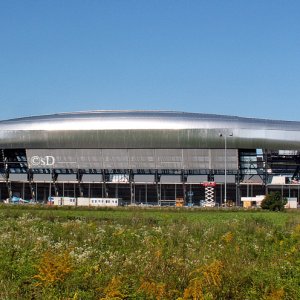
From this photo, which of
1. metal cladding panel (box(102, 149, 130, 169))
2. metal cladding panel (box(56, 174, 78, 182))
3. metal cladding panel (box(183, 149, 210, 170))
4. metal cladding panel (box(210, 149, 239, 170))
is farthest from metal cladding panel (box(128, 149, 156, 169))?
metal cladding panel (box(56, 174, 78, 182))

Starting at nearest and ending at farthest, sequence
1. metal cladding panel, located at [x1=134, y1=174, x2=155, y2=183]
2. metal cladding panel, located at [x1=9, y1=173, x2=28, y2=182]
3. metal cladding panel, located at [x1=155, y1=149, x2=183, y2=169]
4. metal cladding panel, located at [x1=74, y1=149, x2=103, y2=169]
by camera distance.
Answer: metal cladding panel, located at [x1=155, y1=149, x2=183, y2=169]
metal cladding panel, located at [x1=134, y1=174, x2=155, y2=183]
metal cladding panel, located at [x1=74, y1=149, x2=103, y2=169]
metal cladding panel, located at [x1=9, y1=173, x2=28, y2=182]

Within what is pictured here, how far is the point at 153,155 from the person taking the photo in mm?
94438

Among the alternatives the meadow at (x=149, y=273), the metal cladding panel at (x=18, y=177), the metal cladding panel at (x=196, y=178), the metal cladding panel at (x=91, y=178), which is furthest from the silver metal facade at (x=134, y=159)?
the meadow at (x=149, y=273)

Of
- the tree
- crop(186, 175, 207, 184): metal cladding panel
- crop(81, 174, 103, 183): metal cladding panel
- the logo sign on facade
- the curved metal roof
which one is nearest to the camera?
the tree

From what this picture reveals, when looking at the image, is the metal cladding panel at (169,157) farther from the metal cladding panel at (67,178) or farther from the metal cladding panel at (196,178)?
the metal cladding panel at (67,178)

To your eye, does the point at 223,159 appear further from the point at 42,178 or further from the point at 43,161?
the point at 42,178

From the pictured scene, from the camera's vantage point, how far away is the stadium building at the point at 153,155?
92.4 m

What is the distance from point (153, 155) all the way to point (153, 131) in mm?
4009

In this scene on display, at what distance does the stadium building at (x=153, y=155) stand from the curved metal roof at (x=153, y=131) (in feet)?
0.49

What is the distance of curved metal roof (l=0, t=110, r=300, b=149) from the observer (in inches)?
3612

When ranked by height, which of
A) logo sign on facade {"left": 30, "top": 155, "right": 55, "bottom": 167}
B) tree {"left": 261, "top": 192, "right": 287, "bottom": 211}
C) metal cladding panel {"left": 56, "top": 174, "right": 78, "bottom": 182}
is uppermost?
logo sign on facade {"left": 30, "top": 155, "right": 55, "bottom": 167}

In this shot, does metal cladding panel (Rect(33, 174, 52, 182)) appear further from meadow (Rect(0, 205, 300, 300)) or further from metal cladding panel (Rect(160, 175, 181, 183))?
meadow (Rect(0, 205, 300, 300))

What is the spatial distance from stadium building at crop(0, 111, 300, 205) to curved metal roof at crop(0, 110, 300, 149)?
0.49 ft

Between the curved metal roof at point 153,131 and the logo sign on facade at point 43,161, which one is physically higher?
the curved metal roof at point 153,131
